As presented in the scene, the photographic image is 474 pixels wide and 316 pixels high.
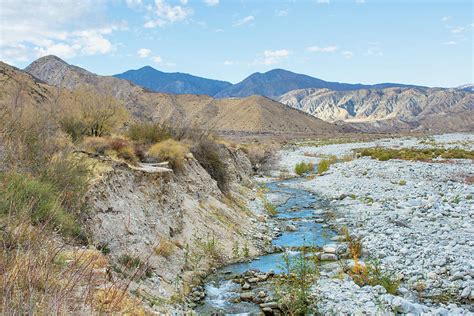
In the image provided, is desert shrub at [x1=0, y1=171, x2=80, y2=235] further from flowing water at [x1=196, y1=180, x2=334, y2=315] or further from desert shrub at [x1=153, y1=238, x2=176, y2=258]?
flowing water at [x1=196, y1=180, x2=334, y2=315]

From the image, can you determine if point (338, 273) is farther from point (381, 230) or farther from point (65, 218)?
point (65, 218)

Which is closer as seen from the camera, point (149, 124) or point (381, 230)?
point (381, 230)

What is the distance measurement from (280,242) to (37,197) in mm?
9862

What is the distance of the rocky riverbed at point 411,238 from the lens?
8.89m

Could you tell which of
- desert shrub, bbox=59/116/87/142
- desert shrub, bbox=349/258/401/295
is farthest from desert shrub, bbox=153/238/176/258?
desert shrub, bbox=59/116/87/142

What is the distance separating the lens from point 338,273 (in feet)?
36.6

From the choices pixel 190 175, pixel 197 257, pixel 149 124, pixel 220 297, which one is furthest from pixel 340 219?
pixel 149 124

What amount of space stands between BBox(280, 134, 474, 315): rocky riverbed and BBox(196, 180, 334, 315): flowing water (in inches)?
45.5

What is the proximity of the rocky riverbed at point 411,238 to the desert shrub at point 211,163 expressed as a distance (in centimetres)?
618

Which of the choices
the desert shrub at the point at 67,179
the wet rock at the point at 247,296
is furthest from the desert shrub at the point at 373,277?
the desert shrub at the point at 67,179

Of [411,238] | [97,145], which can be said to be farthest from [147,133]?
[411,238]

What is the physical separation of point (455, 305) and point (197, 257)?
705 centimetres

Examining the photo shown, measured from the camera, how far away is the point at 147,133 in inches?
872

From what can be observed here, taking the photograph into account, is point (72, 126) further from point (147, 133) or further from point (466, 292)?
point (466, 292)
